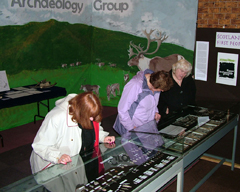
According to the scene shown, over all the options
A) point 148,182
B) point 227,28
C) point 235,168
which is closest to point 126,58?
point 227,28

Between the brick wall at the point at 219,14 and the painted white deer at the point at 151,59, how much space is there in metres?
1.84

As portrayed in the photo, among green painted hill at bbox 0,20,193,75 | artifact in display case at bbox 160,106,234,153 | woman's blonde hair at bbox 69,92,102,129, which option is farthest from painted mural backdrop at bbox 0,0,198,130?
woman's blonde hair at bbox 69,92,102,129

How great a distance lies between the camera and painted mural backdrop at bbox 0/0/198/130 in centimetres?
625

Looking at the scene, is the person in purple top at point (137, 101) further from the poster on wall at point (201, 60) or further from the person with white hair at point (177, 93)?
the poster on wall at point (201, 60)

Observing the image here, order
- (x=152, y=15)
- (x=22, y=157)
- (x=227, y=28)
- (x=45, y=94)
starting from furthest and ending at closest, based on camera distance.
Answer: (x=152, y=15) → (x=45, y=94) → (x=22, y=157) → (x=227, y=28)

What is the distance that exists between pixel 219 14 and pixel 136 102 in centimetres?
216

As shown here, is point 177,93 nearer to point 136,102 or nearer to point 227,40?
point 136,102

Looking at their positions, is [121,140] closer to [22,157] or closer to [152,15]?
[22,157]

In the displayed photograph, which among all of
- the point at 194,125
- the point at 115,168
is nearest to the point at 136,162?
the point at 115,168

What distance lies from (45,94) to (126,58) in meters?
2.37

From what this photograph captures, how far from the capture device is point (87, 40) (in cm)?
780

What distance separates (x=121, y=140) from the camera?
2.89 metres

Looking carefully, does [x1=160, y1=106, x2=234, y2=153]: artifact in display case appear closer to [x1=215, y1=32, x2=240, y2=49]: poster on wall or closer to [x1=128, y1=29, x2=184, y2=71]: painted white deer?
[x1=215, y1=32, x2=240, y2=49]: poster on wall

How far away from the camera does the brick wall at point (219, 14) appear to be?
4.40 metres
